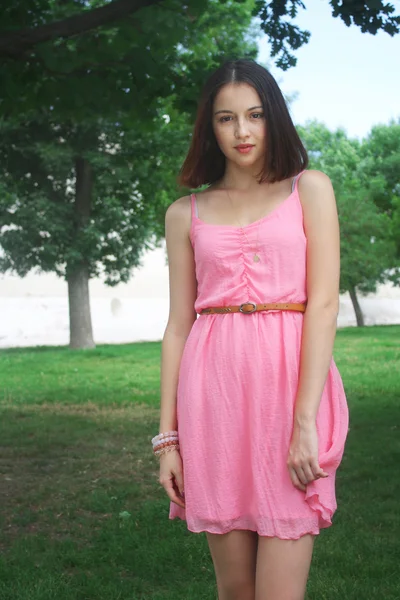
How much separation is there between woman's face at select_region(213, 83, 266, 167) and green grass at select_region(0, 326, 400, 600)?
2710mm

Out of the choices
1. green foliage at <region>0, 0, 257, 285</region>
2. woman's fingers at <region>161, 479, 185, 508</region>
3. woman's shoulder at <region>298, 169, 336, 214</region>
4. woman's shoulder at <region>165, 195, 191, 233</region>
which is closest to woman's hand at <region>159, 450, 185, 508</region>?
woman's fingers at <region>161, 479, 185, 508</region>

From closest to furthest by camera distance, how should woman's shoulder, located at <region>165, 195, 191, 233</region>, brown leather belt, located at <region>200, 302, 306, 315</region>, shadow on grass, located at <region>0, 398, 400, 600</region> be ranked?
brown leather belt, located at <region>200, 302, 306, 315</region>, woman's shoulder, located at <region>165, 195, 191, 233</region>, shadow on grass, located at <region>0, 398, 400, 600</region>

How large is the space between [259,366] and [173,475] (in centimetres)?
48

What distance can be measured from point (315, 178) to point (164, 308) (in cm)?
2982

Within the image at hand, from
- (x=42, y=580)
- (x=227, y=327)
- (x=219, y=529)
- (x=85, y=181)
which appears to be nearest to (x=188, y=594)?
(x=42, y=580)

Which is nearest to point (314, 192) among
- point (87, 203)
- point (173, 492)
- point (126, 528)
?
point (173, 492)

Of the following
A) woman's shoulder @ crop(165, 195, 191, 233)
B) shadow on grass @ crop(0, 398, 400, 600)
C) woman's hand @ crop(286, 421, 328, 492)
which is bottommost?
shadow on grass @ crop(0, 398, 400, 600)

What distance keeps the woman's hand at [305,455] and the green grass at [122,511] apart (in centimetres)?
229

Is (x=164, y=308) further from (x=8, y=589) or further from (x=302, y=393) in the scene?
(x=302, y=393)

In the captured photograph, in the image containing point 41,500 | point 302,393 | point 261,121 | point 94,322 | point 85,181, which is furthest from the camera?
point 94,322

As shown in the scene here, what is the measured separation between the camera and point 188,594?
181 inches

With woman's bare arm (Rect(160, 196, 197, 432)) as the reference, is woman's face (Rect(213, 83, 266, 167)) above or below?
above

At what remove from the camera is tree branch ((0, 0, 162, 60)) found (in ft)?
23.1

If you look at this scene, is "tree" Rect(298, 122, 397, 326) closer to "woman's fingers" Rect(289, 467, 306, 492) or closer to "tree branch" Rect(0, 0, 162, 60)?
"tree branch" Rect(0, 0, 162, 60)
